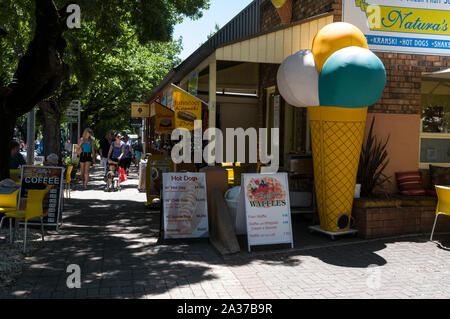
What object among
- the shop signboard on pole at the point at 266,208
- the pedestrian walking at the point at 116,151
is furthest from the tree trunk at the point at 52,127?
the shop signboard on pole at the point at 266,208

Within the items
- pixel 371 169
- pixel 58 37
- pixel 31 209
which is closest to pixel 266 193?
pixel 371 169

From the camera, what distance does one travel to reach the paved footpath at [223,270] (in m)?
4.55

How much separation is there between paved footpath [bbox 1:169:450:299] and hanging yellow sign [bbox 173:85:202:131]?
1.99m

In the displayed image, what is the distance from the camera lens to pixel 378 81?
19.4ft

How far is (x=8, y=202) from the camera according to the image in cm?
637

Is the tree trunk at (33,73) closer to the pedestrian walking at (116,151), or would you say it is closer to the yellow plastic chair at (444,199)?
the pedestrian walking at (116,151)

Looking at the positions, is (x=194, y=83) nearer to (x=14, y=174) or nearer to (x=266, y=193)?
(x=266, y=193)

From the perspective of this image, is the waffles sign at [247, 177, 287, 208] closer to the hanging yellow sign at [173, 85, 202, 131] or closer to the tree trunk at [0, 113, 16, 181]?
the hanging yellow sign at [173, 85, 202, 131]

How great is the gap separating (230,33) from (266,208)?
901 centimetres

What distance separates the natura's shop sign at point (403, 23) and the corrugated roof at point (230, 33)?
2.14 metres
